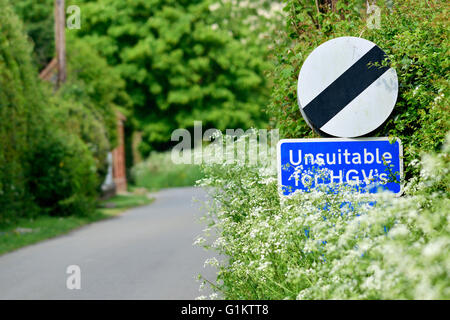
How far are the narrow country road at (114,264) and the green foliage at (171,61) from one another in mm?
30002

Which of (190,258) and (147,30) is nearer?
(190,258)

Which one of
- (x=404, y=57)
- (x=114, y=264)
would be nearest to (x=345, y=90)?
(x=404, y=57)

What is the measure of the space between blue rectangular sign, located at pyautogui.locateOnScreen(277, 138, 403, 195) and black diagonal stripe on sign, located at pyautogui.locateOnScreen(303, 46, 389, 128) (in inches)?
6.5

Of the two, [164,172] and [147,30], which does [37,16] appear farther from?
[164,172]

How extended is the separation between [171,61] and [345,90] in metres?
41.5

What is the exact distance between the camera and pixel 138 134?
46281mm

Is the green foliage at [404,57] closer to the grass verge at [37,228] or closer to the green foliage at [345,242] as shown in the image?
the green foliage at [345,242]

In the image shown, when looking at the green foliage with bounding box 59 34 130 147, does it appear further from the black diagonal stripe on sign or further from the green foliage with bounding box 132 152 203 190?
the black diagonal stripe on sign

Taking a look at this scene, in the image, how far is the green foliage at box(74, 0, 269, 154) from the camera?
45.4 metres

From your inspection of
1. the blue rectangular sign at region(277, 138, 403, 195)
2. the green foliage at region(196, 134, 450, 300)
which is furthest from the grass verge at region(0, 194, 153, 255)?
the blue rectangular sign at region(277, 138, 403, 195)

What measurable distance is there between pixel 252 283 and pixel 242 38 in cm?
4528

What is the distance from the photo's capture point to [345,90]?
4152 mm

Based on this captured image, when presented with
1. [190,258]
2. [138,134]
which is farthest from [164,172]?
[190,258]

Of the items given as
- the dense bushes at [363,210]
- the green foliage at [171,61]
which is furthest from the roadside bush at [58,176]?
the green foliage at [171,61]
